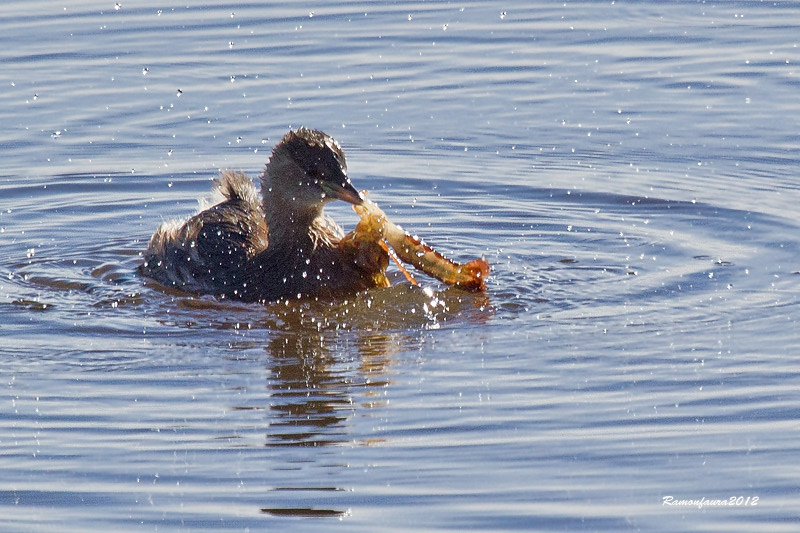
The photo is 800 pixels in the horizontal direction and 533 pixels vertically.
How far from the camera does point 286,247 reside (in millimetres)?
9297

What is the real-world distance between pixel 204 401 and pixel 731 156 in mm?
5805

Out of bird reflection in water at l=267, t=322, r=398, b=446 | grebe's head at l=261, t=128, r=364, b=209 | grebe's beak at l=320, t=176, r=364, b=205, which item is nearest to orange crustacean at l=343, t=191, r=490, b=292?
grebe's beak at l=320, t=176, r=364, b=205

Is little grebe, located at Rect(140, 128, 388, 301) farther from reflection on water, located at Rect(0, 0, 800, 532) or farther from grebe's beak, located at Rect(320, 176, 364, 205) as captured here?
reflection on water, located at Rect(0, 0, 800, 532)

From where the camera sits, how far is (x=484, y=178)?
1131 centimetres

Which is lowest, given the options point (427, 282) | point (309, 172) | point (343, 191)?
point (427, 282)

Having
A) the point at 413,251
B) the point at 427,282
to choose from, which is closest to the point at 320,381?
the point at 413,251

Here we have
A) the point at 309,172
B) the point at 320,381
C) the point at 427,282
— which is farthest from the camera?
the point at 427,282

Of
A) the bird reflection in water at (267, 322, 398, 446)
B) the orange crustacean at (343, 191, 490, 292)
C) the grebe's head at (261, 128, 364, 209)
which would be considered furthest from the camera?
the grebe's head at (261, 128, 364, 209)

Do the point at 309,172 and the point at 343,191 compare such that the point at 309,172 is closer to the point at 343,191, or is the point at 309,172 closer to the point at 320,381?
the point at 343,191

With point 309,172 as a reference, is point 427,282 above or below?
below

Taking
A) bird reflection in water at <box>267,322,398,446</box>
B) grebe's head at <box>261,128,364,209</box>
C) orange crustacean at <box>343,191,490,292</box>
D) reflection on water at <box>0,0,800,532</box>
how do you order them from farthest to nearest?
grebe's head at <box>261,128,364,209</box>
orange crustacean at <box>343,191,490,292</box>
bird reflection in water at <box>267,322,398,446</box>
reflection on water at <box>0,0,800,532</box>

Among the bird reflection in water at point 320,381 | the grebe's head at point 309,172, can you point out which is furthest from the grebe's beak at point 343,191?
the bird reflection in water at point 320,381

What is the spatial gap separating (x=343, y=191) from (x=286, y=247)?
0.58 m

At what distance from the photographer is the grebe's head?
357 inches
